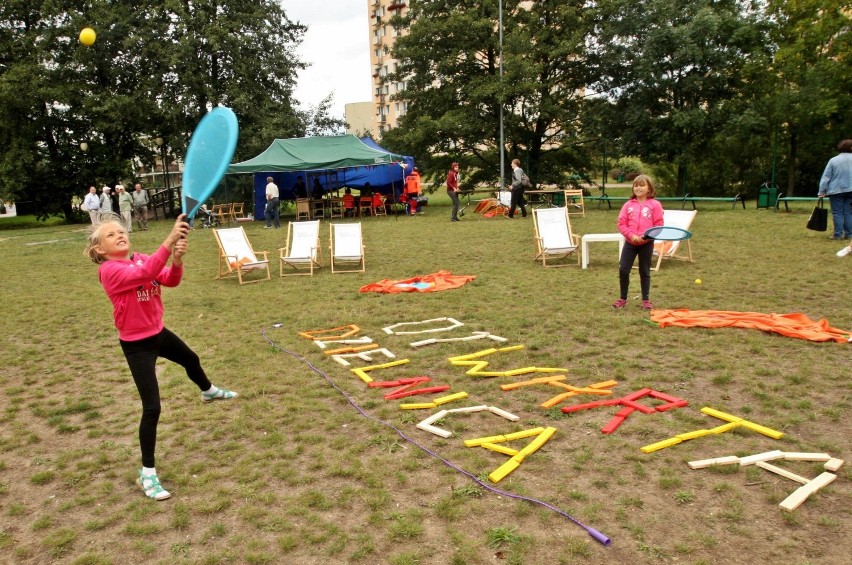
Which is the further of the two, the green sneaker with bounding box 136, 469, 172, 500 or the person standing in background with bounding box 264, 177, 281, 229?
the person standing in background with bounding box 264, 177, 281, 229

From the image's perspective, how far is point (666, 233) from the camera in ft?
25.4

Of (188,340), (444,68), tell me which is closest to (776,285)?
(188,340)

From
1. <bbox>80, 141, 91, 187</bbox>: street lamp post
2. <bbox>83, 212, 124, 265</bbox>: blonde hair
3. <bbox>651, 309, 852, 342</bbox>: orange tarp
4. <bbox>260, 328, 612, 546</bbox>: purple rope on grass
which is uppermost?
<bbox>80, 141, 91, 187</bbox>: street lamp post

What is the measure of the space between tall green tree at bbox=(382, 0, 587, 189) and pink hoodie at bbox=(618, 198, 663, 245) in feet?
59.2

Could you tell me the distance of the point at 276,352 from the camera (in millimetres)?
6355

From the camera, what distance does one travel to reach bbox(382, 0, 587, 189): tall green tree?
24875 millimetres

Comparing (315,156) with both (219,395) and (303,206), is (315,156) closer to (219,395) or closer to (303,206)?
(303,206)

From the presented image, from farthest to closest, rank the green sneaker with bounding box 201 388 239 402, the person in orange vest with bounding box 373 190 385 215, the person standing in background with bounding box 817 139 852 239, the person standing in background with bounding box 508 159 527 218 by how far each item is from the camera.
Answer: the person in orange vest with bounding box 373 190 385 215 → the person standing in background with bounding box 508 159 527 218 → the person standing in background with bounding box 817 139 852 239 → the green sneaker with bounding box 201 388 239 402

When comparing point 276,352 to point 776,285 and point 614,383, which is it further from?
point 776,285

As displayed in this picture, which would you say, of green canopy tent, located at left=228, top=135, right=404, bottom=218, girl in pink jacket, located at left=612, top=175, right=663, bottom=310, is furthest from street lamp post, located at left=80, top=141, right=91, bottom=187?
girl in pink jacket, located at left=612, top=175, right=663, bottom=310

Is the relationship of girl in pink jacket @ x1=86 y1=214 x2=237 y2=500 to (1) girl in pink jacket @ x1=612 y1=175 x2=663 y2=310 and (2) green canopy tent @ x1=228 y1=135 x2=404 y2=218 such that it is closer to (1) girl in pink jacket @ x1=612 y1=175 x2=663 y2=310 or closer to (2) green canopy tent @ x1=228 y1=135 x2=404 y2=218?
(1) girl in pink jacket @ x1=612 y1=175 x2=663 y2=310

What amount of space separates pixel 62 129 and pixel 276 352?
2752 cm

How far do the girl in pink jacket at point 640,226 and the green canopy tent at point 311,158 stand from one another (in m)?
14.5

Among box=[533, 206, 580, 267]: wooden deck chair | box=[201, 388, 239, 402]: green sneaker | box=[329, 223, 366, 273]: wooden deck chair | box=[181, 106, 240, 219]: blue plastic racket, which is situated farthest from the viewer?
box=[329, 223, 366, 273]: wooden deck chair
